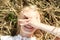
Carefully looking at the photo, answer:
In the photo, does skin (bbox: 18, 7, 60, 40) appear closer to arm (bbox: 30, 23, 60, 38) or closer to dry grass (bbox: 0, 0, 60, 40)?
arm (bbox: 30, 23, 60, 38)

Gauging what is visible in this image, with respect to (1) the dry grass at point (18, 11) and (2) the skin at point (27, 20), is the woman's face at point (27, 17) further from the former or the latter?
(1) the dry grass at point (18, 11)

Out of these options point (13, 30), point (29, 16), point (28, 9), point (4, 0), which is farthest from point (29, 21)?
point (4, 0)

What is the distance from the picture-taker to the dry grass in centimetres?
201

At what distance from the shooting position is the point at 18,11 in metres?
2.05

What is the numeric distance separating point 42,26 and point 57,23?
50 centimetres

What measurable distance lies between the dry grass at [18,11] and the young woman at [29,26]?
0.35 feet

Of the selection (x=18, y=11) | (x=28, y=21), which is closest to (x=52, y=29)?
(x=28, y=21)

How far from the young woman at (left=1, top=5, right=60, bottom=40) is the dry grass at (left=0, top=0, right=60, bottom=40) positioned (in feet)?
0.35

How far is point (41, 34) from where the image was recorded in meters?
2.01

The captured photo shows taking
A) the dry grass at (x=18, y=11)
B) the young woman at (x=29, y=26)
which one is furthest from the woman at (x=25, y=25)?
the dry grass at (x=18, y=11)

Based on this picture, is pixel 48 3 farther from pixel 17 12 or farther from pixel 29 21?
pixel 29 21

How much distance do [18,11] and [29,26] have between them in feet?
1.16

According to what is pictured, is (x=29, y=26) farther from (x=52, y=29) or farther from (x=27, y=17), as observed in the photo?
(x=52, y=29)

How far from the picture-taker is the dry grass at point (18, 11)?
2.01m
